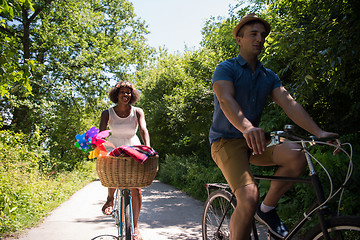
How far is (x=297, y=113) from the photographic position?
2496 mm

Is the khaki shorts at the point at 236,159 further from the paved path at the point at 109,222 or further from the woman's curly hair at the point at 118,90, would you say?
the paved path at the point at 109,222

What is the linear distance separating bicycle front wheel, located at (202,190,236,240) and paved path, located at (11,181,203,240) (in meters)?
2.03

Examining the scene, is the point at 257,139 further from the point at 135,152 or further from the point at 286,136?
the point at 135,152

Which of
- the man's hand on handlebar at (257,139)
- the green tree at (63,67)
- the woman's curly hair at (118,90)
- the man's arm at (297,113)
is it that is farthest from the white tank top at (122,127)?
the green tree at (63,67)

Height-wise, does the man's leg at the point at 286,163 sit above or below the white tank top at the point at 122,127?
below

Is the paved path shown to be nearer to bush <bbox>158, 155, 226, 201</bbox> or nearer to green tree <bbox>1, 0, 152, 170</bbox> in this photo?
bush <bbox>158, 155, 226, 201</bbox>

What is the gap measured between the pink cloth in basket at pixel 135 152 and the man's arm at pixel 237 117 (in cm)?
118

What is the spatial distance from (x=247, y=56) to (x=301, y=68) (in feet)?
6.15

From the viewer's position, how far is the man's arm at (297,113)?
2.32m

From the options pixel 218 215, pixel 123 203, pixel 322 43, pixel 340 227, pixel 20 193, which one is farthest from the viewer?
pixel 20 193

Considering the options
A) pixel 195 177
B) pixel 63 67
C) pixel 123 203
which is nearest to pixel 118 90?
pixel 123 203

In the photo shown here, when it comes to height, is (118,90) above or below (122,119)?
above

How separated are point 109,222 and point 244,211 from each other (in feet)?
16.4

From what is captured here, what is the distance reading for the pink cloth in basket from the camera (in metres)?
3.29
